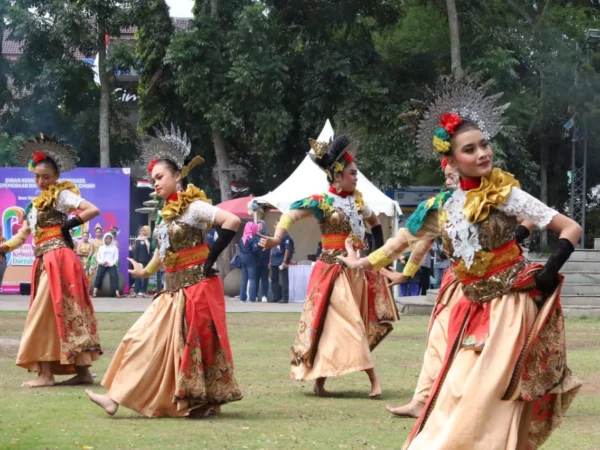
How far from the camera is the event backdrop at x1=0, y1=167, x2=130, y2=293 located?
2639cm

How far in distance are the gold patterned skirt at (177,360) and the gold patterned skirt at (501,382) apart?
9.72 feet

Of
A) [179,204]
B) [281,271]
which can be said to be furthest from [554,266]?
[281,271]

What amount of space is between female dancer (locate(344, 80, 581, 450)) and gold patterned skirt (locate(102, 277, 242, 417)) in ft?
9.27

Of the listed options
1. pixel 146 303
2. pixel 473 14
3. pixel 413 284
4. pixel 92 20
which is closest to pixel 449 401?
pixel 146 303

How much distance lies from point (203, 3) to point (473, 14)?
23.5 feet

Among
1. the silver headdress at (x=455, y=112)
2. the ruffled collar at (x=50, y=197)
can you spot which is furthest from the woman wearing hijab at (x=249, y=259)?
the silver headdress at (x=455, y=112)

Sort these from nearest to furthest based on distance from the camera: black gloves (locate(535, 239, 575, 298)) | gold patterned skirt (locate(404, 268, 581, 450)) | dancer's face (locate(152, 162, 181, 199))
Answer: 1. gold patterned skirt (locate(404, 268, 581, 450))
2. black gloves (locate(535, 239, 575, 298))
3. dancer's face (locate(152, 162, 181, 199))

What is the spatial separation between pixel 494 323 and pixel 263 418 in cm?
320

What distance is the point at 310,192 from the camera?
23.9 metres

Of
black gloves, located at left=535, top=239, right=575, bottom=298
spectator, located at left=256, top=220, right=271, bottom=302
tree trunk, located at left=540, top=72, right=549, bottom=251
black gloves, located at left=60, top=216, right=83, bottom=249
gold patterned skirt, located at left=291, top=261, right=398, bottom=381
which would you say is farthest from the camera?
tree trunk, located at left=540, top=72, right=549, bottom=251

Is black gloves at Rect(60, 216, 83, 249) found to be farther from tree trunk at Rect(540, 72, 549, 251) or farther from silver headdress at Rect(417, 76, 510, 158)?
tree trunk at Rect(540, 72, 549, 251)

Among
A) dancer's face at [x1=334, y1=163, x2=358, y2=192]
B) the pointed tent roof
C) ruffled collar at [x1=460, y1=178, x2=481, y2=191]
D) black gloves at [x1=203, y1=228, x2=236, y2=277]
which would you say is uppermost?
the pointed tent roof

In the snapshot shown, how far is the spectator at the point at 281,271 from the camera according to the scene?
25281mm

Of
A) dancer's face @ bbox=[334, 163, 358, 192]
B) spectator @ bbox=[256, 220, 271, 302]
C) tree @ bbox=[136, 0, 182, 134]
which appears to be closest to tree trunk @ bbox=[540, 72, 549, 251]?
tree @ bbox=[136, 0, 182, 134]
